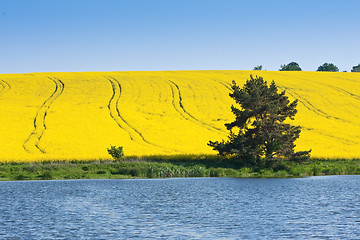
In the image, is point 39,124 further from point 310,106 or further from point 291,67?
point 291,67

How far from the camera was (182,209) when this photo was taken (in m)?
30.1

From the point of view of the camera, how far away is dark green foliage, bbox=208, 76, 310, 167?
2090 inches

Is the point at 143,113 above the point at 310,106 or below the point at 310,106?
below

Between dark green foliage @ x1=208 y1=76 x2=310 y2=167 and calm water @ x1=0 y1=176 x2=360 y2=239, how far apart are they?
275 inches

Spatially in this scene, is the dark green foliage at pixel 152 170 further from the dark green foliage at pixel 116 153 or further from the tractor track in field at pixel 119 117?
the tractor track in field at pixel 119 117

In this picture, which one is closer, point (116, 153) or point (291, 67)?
point (116, 153)

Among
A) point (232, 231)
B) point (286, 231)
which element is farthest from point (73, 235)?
point (286, 231)

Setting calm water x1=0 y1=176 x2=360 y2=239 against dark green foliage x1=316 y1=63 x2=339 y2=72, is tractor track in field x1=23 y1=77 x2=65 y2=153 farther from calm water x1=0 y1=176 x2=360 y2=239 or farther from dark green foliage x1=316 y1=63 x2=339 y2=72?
dark green foliage x1=316 y1=63 x2=339 y2=72

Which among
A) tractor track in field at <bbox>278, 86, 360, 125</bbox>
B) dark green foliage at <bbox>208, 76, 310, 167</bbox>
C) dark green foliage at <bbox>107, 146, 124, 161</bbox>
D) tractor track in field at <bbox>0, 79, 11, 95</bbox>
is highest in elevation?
tractor track in field at <bbox>0, 79, 11, 95</bbox>

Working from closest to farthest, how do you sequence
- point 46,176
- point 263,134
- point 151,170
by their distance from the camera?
1. point 46,176
2. point 151,170
3. point 263,134

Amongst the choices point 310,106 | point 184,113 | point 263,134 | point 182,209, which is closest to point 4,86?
point 184,113

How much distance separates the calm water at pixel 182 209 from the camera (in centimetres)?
2283

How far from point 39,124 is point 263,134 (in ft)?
97.8

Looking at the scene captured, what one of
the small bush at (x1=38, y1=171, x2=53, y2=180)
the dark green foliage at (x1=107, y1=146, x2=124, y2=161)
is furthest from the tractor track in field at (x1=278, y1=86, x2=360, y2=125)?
the small bush at (x1=38, y1=171, x2=53, y2=180)
